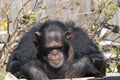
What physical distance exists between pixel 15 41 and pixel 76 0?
1287mm

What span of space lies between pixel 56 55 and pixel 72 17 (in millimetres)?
2090

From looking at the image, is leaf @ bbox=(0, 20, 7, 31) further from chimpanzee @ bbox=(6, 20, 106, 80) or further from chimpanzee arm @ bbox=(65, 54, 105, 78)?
chimpanzee arm @ bbox=(65, 54, 105, 78)

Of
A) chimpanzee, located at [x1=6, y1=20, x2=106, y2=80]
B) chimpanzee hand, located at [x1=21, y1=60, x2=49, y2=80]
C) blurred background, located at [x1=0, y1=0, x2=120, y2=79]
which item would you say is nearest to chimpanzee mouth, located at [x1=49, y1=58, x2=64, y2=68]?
chimpanzee, located at [x1=6, y1=20, x2=106, y2=80]

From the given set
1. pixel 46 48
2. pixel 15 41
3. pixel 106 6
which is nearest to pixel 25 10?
pixel 15 41

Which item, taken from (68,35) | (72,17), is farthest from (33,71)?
(72,17)

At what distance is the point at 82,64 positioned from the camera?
4.84 m

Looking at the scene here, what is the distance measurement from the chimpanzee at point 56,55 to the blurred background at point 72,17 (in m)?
0.74

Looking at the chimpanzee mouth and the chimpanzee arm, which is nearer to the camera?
the chimpanzee mouth

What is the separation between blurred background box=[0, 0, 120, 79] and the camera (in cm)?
588

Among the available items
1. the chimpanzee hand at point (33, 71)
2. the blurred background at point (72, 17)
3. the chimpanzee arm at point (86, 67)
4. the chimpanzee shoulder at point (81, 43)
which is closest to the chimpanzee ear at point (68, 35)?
the chimpanzee shoulder at point (81, 43)

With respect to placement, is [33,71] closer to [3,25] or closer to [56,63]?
[56,63]

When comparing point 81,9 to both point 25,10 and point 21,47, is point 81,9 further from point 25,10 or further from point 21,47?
point 21,47

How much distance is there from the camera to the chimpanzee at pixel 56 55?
4699mm

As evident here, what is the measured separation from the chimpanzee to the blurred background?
0.74 meters
